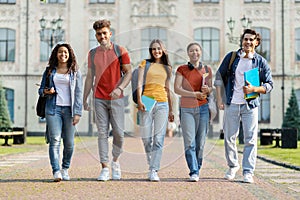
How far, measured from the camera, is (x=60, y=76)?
7.57m

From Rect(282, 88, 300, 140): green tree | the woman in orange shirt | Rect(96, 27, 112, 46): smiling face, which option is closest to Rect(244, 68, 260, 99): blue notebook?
the woman in orange shirt

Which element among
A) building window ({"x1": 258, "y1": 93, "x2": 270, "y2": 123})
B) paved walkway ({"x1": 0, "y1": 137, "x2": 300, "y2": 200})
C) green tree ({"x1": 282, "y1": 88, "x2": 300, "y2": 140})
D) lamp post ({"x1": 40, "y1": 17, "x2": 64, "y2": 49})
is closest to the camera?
paved walkway ({"x1": 0, "y1": 137, "x2": 300, "y2": 200})

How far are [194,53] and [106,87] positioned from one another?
1243mm

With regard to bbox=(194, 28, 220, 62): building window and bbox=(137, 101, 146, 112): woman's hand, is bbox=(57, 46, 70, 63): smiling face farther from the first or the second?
bbox=(194, 28, 220, 62): building window

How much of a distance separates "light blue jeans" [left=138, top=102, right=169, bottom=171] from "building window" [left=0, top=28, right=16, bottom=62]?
27579 mm

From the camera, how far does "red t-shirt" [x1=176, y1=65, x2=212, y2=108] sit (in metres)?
7.58

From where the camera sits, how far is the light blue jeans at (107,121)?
24.6ft

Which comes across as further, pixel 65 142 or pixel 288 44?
pixel 288 44

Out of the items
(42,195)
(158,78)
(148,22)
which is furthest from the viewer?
(148,22)

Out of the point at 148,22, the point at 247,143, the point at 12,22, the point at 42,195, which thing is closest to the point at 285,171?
the point at 247,143

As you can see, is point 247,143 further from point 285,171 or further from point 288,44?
point 288,44

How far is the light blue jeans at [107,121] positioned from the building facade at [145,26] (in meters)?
25.8

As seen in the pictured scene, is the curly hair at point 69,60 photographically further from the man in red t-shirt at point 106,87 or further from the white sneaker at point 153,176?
the white sneaker at point 153,176

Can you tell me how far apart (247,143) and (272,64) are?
26537 mm
